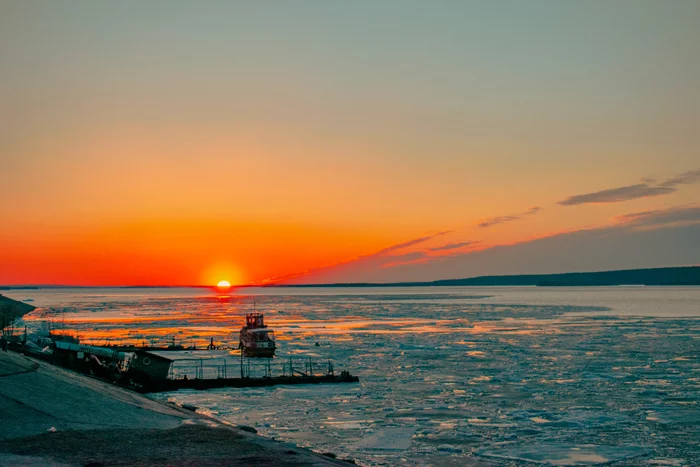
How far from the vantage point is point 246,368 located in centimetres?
6203

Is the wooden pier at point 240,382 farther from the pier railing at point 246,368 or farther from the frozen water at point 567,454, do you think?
the frozen water at point 567,454

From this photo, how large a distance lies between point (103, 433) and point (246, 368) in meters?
35.8

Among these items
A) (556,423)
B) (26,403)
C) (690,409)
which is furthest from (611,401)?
(26,403)

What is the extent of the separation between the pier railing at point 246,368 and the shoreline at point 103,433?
1988 centimetres

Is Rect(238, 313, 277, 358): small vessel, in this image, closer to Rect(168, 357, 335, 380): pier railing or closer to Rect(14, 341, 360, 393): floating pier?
Rect(168, 357, 335, 380): pier railing

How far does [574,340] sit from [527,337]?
697 cm

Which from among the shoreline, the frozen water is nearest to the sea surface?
the frozen water

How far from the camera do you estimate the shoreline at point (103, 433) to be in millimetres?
22844

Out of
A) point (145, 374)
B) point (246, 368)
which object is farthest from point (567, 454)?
point (246, 368)

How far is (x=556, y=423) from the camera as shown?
34531 mm

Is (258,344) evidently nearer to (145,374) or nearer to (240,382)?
(240,382)

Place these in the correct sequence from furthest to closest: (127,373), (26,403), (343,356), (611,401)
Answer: (343,356) < (127,373) < (611,401) < (26,403)

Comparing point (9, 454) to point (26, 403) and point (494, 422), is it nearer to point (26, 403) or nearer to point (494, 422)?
point (26, 403)

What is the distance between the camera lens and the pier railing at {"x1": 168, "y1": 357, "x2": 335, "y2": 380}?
56081 millimetres
